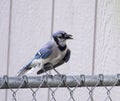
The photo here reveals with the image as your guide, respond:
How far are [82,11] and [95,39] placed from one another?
15cm

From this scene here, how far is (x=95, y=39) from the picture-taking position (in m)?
2.54

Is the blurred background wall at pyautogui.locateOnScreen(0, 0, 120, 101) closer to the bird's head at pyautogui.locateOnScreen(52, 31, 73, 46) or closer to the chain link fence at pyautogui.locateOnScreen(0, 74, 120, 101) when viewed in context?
the bird's head at pyautogui.locateOnScreen(52, 31, 73, 46)

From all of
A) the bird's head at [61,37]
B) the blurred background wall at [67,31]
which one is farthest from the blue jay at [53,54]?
the blurred background wall at [67,31]

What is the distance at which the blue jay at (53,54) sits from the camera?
207 cm

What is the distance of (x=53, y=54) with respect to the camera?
2.13m

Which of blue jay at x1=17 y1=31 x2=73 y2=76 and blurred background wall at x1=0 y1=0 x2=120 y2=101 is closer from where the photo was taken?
blue jay at x1=17 y1=31 x2=73 y2=76

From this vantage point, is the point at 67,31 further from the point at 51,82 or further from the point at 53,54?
the point at 51,82

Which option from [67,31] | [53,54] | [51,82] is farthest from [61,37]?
[51,82]

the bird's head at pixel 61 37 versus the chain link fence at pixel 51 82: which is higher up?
the bird's head at pixel 61 37

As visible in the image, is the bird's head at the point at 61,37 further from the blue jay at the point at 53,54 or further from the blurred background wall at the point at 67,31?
the blurred background wall at the point at 67,31

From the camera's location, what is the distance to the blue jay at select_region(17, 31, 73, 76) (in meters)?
2.07

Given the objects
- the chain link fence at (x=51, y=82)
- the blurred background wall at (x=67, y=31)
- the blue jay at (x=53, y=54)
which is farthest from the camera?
the blurred background wall at (x=67, y=31)

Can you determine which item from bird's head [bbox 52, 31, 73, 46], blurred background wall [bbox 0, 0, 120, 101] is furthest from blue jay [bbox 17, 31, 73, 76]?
blurred background wall [bbox 0, 0, 120, 101]

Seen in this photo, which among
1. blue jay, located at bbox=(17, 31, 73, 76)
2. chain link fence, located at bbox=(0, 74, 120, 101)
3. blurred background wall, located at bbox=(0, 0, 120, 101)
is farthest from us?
blurred background wall, located at bbox=(0, 0, 120, 101)
